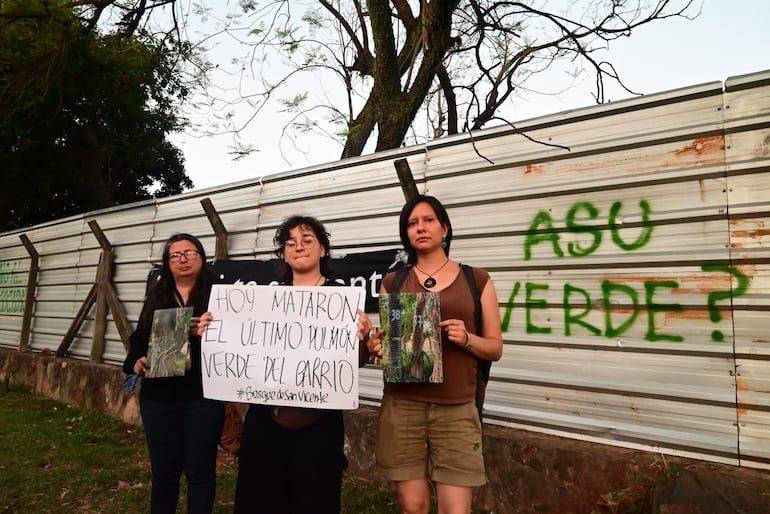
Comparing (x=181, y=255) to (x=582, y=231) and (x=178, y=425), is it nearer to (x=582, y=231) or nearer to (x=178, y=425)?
(x=178, y=425)

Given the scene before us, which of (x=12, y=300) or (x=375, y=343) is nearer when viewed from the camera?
(x=375, y=343)

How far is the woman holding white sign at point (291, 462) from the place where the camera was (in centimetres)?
221

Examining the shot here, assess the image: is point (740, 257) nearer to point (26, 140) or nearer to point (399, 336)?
point (399, 336)

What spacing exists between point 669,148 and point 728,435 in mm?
1744

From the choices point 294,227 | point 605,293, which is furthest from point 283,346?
point 605,293

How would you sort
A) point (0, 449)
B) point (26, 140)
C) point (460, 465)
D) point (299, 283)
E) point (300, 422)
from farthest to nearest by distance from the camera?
1. point (26, 140)
2. point (0, 449)
3. point (299, 283)
4. point (300, 422)
5. point (460, 465)

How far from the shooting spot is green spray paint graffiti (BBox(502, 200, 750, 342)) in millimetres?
3127

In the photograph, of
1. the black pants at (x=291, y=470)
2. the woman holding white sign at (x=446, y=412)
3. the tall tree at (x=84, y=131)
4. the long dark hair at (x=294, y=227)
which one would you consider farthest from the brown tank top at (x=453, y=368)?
the tall tree at (x=84, y=131)

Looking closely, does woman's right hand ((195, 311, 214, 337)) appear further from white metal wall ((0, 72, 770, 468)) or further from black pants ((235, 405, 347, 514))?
white metal wall ((0, 72, 770, 468))

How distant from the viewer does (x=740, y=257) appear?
9.93 feet

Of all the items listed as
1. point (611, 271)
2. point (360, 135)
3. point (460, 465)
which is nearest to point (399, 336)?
point (460, 465)

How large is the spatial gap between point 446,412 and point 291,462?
2.29 feet

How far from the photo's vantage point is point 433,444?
2170 millimetres

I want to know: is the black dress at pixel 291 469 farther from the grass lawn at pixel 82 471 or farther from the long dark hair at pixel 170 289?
the grass lawn at pixel 82 471
